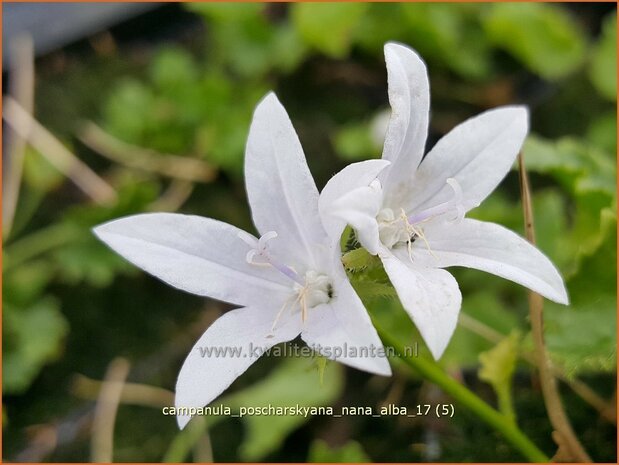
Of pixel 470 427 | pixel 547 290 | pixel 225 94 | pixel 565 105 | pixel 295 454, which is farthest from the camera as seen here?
pixel 565 105

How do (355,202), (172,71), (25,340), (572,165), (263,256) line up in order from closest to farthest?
(355,202), (263,256), (572,165), (25,340), (172,71)

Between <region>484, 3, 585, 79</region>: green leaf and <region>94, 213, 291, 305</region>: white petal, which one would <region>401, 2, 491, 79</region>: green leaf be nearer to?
<region>484, 3, 585, 79</region>: green leaf

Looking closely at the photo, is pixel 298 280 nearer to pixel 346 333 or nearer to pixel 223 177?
pixel 346 333

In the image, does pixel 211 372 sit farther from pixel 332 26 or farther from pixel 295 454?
pixel 332 26

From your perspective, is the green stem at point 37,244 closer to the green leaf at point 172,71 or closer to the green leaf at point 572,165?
the green leaf at point 172,71

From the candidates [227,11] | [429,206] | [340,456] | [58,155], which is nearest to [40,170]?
[58,155]

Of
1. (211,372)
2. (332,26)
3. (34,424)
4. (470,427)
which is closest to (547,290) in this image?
(211,372)
